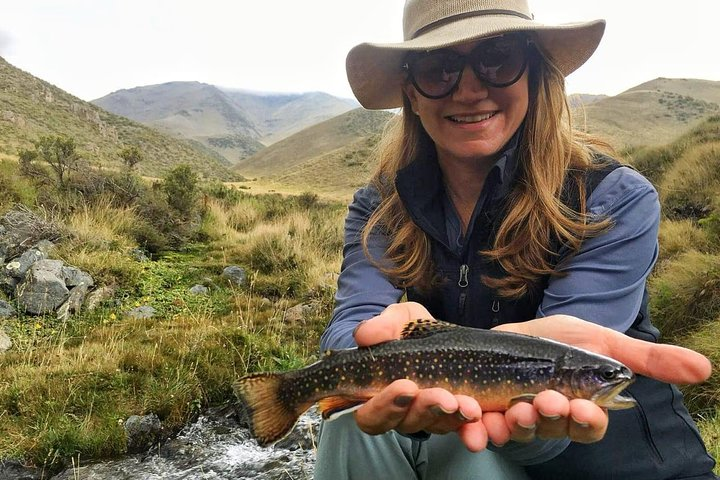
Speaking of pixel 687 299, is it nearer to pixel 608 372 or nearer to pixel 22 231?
pixel 608 372

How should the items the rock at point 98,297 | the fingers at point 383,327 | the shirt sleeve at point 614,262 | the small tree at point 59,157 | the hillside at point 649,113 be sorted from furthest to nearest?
the hillside at point 649,113
the small tree at point 59,157
the rock at point 98,297
the shirt sleeve at point 614,262
the fingers at point 383,327

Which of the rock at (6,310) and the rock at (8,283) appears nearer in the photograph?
the rock at (6,310)

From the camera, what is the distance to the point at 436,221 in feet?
9.24

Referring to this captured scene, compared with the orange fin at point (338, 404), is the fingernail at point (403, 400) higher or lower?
higher

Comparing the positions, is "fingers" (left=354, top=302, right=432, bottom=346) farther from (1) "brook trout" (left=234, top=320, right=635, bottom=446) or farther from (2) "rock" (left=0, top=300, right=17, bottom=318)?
(2) "rock" (left=0, top=300, right=17, bottom=318)

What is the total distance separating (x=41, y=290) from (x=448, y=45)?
20.5 ft

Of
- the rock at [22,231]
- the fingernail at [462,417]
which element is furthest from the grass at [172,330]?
the fingernail at [462,417]

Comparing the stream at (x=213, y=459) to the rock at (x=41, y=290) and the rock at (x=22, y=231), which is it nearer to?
the rock at (x=41, y=290)

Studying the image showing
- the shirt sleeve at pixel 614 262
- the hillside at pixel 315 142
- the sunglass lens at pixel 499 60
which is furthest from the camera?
the hillside at pixel 315 142

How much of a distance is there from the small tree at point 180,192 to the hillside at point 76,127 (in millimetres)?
29641

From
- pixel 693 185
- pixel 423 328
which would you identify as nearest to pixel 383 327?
pixel 423 328

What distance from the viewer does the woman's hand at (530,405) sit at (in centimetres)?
169

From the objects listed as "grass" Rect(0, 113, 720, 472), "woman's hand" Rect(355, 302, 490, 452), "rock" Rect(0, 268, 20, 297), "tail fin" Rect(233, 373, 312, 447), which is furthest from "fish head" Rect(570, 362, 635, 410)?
"rock" Rect(0, 268, 20, 297)

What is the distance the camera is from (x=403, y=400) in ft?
6.03
